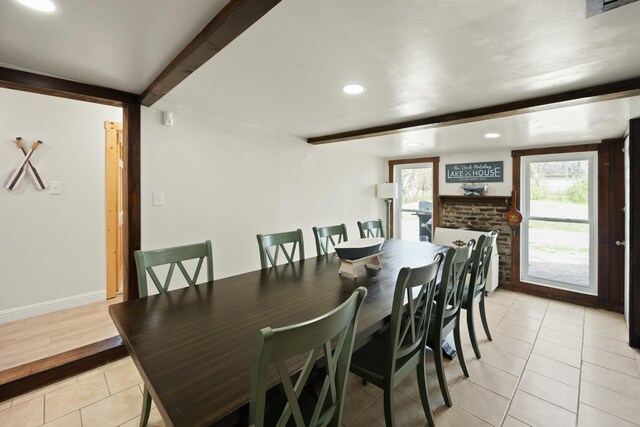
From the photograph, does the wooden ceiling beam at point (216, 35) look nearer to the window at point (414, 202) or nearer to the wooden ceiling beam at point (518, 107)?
the wooden ceiling beam at point (518, 107)

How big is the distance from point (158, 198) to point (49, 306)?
190cm

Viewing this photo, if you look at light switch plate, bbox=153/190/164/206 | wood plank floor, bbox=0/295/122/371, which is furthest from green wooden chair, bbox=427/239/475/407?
wood plank floor, bbox=0/295/122/371

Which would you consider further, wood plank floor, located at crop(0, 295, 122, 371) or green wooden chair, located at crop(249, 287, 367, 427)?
wood plank floor, located at crop(0, 295, 122, 371)

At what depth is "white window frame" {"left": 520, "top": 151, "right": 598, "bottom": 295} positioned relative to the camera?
3.65 meters

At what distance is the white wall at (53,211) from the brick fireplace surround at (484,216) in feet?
16.0

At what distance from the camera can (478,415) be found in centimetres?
179

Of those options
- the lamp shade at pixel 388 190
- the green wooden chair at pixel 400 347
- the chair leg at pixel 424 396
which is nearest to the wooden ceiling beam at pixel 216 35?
the green wooden chair at pixel 400 347

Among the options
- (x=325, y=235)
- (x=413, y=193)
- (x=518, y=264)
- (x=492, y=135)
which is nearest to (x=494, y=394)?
(x=325, y=235)

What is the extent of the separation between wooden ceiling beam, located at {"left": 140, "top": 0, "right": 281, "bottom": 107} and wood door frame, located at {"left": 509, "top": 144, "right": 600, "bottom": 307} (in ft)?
14.0

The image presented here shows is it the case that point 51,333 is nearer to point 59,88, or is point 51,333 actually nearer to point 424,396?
point 59,88

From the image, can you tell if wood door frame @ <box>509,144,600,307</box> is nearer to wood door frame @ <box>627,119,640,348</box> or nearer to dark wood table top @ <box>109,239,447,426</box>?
wood door frame @ <box>627,119,640,348</box>

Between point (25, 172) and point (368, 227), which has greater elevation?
point (25, 172)

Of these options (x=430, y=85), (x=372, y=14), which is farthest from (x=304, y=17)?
(x=430, y=85)

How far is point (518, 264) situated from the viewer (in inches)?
164
